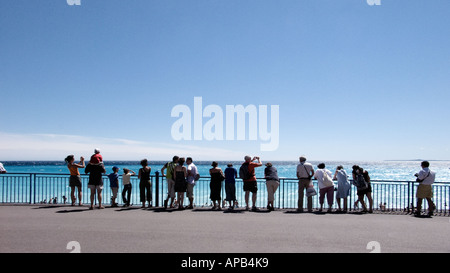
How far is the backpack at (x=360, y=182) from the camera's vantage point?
1014cm

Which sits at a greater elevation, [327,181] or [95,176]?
[95,176]

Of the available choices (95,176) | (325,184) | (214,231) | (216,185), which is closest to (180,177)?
(216,185)

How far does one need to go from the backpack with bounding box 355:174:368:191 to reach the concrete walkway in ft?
3.38

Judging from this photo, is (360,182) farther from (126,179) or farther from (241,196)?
(126,179)

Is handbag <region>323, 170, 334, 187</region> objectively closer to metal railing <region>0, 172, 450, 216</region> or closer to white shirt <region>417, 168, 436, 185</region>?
metal railing <region>0, 172, 450, 216</region>

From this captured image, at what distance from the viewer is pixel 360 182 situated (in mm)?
10203

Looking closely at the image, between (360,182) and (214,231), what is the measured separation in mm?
6150

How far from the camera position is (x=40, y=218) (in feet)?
27.7

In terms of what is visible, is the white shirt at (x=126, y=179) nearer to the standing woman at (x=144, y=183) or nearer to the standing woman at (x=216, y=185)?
the standing woman at (x=144, y=183)

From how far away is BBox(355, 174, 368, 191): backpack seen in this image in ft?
33.3

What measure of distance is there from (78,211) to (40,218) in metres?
1.41

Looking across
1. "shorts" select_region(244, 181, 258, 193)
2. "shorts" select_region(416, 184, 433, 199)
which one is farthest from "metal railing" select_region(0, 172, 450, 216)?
"shorts" select_region(244, 181, 258, 193)

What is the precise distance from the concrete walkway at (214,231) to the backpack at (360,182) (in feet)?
3.38

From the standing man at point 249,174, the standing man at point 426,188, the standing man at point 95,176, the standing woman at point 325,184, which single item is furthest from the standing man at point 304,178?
the standing man at point 95,176
